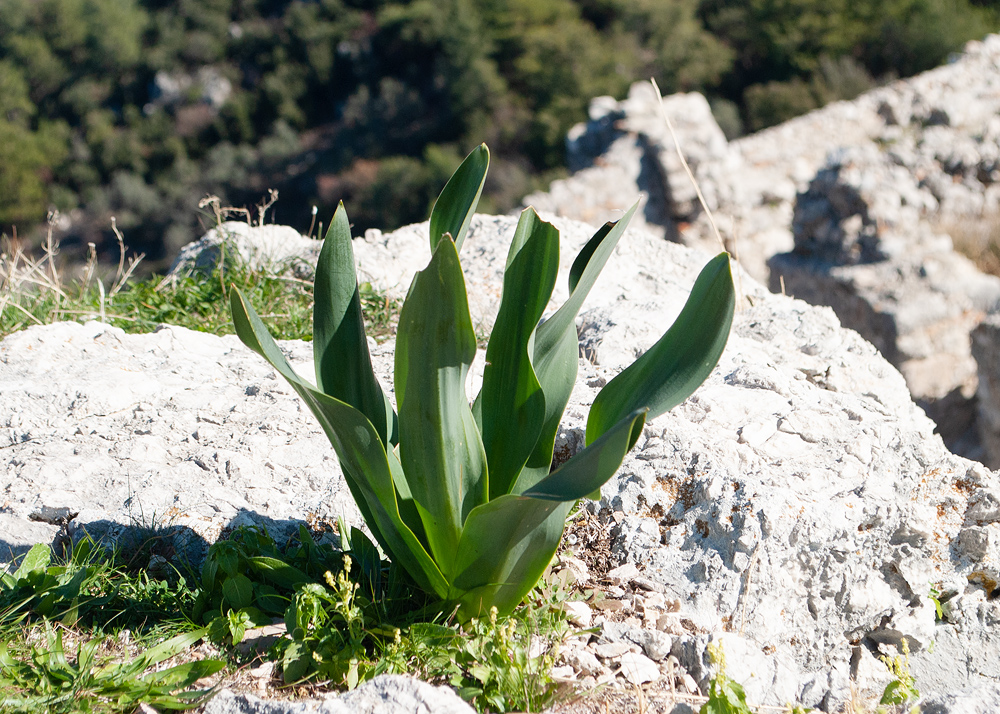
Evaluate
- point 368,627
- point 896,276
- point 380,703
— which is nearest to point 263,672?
point 368,627

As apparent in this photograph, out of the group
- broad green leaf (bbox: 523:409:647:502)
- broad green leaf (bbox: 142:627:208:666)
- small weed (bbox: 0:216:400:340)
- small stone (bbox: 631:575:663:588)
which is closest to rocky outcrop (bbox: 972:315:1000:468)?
small weed (bbox: 0:216:400:340)

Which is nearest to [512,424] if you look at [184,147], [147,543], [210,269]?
[147,543]

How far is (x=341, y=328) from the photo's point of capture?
120 centimetres

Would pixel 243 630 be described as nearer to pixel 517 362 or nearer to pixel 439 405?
pixel 439 405

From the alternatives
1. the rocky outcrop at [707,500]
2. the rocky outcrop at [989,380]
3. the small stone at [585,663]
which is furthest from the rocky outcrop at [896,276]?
the small stone at [585,663]

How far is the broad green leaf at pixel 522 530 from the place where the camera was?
0.89 m

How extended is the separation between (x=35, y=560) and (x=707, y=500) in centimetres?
132

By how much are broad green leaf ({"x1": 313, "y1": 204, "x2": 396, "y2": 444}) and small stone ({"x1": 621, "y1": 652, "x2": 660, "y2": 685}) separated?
0.63 meters

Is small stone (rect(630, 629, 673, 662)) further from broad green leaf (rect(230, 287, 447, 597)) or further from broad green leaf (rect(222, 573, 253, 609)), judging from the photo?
broad green leaf (rect(222, 573, 253, 609))

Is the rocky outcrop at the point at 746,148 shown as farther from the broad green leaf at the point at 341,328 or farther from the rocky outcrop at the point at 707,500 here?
the broad green leaf at the point at 341,328

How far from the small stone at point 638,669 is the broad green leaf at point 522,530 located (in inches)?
8.7

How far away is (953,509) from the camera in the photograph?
1.49 m

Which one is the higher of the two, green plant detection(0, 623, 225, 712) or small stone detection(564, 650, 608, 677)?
green plant detection(0, 623, 225, 712)

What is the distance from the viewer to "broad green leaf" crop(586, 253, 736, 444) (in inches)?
42.4
